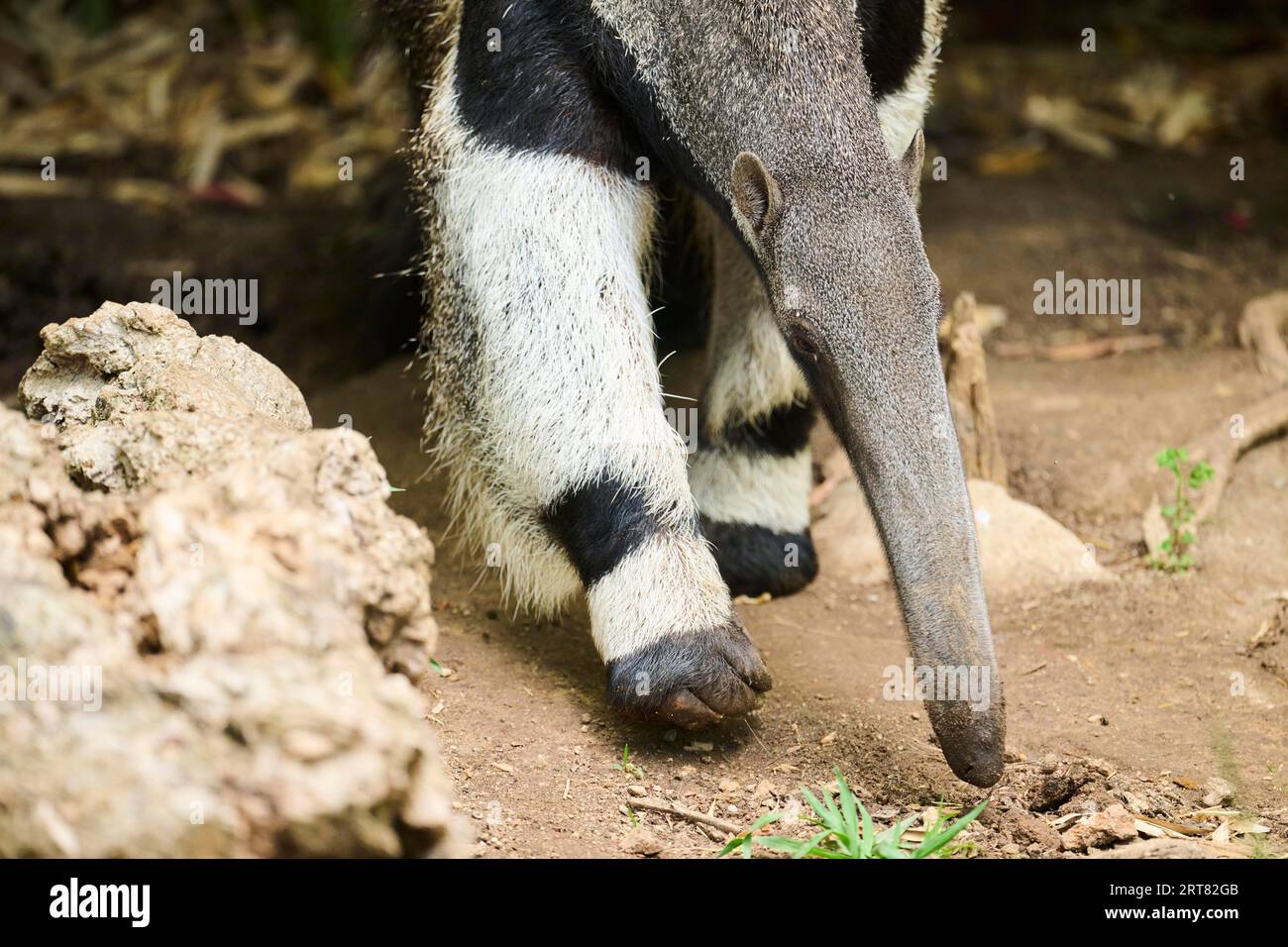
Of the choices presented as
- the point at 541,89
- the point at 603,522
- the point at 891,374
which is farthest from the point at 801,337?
the point at 541,89

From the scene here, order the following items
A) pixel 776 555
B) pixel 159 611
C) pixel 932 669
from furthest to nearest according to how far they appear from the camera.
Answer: pixel 776 555
pixel 932 669
pixel 159 611

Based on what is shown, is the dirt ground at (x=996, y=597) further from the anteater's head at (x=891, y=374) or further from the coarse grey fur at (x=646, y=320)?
the anteater's head at (x=891, y=374)

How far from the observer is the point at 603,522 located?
13.3 ft

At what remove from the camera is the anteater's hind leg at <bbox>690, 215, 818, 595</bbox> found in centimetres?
499

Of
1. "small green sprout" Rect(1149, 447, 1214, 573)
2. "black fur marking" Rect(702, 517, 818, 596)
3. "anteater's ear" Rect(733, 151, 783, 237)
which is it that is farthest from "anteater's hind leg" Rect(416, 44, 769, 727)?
"small green sprout" Rect(1149, 447, 1214, 573)

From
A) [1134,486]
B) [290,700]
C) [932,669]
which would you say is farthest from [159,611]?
[1134,486]

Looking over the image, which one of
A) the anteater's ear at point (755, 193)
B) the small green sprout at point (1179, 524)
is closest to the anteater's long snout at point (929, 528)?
the anteater's ear at point (755, 193)

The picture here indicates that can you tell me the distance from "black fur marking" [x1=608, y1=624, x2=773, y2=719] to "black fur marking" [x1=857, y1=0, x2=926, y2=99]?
6.15ft

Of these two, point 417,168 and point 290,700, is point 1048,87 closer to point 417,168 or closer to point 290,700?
point 417,168

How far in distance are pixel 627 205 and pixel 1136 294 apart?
4.17 metres

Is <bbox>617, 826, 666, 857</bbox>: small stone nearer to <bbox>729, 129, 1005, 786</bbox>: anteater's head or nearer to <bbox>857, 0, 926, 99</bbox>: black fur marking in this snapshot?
<bbox>729, 129, 1005, 786</bbox>: anteater's head

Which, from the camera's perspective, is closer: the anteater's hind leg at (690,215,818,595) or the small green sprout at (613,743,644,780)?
the small green sprout at (613,743,644,780)

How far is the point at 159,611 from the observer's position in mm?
2465
